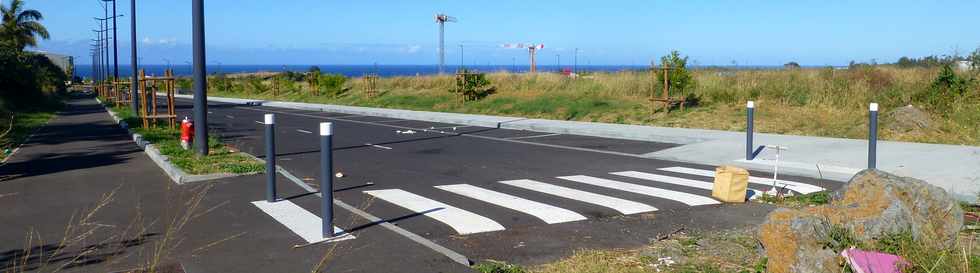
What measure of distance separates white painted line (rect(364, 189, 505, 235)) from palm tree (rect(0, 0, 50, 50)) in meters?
55.3

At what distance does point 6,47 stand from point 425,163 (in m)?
34.0

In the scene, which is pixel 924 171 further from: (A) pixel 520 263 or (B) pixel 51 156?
(B) pixel 51 156

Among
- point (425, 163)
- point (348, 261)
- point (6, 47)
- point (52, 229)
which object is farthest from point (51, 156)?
point (6, 47)

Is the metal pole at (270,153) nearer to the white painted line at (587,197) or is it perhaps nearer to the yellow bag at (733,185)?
the white painted line at (587,197)

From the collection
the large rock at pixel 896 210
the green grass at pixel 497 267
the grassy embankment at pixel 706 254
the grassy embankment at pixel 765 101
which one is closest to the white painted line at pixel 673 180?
the grassy embankment at pixel 706 254

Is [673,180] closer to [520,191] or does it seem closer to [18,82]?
[520,191]

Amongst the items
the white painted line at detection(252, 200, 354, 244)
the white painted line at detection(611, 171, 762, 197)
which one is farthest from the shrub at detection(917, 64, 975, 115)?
the white painted line at detection(252, 200, 354, 244)

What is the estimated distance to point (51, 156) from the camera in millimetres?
15328

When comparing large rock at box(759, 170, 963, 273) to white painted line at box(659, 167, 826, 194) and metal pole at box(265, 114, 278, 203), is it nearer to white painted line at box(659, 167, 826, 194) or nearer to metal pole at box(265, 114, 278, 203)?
white painted line at box(659, 167, 826, 194)

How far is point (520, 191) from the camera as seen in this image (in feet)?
36.0

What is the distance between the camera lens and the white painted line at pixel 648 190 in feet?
32.7

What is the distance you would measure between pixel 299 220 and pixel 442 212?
157cm

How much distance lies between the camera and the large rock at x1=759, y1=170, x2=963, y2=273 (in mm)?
5164

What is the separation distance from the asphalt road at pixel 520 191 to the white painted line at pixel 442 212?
0.01m
